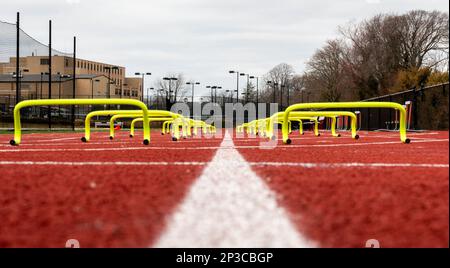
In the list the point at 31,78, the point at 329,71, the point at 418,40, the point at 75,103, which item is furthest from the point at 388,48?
the point at 31,78

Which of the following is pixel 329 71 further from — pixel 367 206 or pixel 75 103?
pixel 367 206

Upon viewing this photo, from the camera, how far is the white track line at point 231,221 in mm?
1073

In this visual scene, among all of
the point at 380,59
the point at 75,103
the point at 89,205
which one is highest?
the point at 380,59

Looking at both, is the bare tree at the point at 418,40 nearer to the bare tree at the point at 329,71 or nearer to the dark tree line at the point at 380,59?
the dark tree line at the point at 380,59

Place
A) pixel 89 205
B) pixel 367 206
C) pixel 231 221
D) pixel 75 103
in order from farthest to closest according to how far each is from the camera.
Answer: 1. pixel 75 103
2. pixel 89 205
3. pixel 367 206
4. pixel 231 221

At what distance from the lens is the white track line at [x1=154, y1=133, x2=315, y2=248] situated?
1073 millimetres

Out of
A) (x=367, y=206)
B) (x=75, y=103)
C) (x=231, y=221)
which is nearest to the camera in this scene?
(x=231, y=221)

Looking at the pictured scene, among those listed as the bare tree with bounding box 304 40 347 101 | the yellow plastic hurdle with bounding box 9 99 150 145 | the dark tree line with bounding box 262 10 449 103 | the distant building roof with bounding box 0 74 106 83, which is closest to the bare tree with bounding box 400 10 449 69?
the dark tree line with bounding box 262 10 449 103

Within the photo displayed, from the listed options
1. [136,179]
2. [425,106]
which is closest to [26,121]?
[425,106]

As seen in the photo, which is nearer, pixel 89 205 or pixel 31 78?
pixel 89 205

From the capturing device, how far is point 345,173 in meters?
2.39

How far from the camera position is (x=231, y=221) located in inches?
49.8

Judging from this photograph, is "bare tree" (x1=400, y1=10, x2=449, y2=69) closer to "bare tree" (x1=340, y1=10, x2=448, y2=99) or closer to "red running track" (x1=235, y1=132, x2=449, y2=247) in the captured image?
"bare tree" (x1=340, y1=10, x2=448, y2=99)
